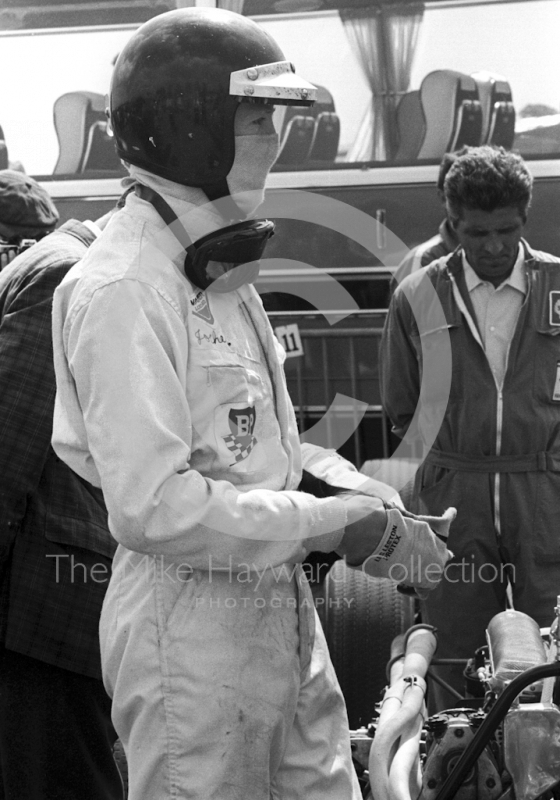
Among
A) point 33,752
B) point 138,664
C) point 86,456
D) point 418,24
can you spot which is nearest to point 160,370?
point 86,456

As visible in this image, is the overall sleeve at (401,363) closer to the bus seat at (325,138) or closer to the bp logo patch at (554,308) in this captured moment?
the bp logo patch at (554,308)

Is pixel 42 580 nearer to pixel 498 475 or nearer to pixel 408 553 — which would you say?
pixel 408 553

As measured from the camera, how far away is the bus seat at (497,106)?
5449 mm

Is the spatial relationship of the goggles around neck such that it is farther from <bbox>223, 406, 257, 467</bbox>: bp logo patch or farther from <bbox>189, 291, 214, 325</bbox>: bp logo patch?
<bbox>223, 406, 257, 467</bbox>: bp logo patch

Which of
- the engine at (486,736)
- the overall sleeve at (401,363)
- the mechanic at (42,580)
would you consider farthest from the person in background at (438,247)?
the engine at (486,736)

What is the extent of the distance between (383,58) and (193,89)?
374 centimetres

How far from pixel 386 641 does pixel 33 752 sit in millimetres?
1514

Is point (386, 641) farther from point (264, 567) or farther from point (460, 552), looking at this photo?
point (264, 567)

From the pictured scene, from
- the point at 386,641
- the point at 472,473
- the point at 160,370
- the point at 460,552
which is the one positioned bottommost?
the point at 386,641

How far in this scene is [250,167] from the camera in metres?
2.16

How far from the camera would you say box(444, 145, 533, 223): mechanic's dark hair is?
3.95m

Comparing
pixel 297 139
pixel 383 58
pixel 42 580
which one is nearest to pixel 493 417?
pixel 42 580

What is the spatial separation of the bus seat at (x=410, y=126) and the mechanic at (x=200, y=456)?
3.55 meters

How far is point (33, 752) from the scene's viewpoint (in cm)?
288
